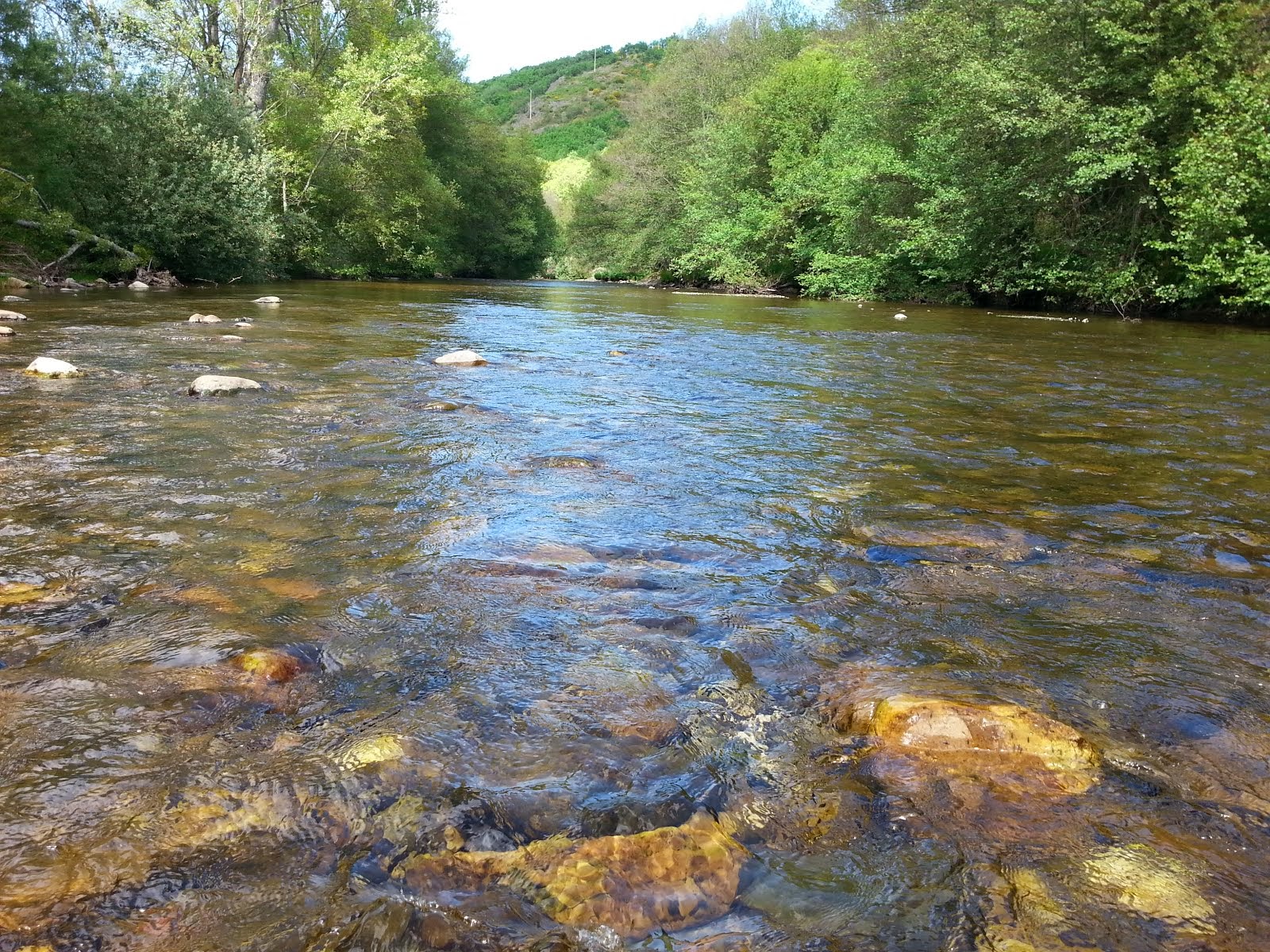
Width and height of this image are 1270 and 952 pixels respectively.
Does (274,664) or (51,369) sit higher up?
(51,369)

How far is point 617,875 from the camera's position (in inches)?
72.3

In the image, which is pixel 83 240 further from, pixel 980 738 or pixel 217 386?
pixel 980 738

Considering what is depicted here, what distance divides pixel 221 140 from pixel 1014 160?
21665 millimetres

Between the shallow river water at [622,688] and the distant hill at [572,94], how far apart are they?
3703 inches

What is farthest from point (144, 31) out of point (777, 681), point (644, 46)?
point (644, 46)

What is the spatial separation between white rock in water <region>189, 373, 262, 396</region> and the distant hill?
91.7 metres

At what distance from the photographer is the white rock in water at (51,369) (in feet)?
24.2

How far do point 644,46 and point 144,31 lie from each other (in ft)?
385

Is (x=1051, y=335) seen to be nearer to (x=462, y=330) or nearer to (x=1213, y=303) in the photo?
(x=1213, y=303)

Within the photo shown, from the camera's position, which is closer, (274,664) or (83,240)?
(274,664)

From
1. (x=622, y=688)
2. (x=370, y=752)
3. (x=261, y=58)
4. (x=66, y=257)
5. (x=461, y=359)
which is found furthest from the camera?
(x=261, y=58)

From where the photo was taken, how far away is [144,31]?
23812 millimetres

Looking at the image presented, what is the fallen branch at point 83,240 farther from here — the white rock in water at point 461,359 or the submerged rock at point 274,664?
the submerged rock at point 274,664

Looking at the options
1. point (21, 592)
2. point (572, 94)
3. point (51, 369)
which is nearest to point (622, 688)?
point (21, 592)
